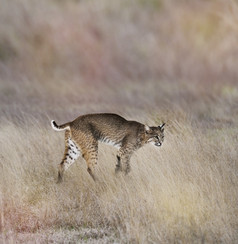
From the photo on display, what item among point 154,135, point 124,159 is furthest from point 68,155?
point 154,135

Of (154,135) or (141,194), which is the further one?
(154,135)

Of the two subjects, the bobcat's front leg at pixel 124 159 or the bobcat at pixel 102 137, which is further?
the bobcat's front leg at pixel 124 159

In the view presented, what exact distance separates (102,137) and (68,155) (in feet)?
1.52

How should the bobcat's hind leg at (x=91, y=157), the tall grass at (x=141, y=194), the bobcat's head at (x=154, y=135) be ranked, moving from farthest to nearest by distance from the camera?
the bobcat's head at (x=154, y=135), the bobcat's hind leg at (x=91, y=157), the tall grass at (x=141, y=194)

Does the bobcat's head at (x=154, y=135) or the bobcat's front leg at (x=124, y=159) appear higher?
the bobcat's head at (x=154, y=135)

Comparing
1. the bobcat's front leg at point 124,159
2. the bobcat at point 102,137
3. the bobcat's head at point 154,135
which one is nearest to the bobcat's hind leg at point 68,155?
the bobcat at point 102,137

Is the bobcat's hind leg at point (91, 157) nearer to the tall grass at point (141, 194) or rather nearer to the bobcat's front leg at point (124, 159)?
the tall grass at point (141, 194)

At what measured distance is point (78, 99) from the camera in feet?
72.8

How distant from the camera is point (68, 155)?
9.80 meters

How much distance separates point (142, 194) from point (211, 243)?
1.33 meters

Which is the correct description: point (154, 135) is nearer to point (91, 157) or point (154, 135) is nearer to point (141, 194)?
point (91, 157)

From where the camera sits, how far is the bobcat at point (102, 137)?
31.6 ft

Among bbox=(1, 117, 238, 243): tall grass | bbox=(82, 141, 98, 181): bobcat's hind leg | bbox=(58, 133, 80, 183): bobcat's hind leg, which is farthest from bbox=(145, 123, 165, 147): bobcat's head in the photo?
bbox=(58, 133, 80, 183): bobcat's hind leg

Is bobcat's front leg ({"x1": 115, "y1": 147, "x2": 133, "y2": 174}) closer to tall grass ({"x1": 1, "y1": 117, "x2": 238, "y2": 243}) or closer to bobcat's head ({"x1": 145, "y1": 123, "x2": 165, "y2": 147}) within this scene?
tall grass ({"x1": 1, "y1": 117, "x2": 238, "y2": 243})
